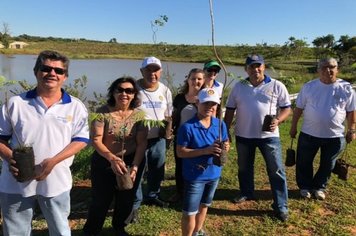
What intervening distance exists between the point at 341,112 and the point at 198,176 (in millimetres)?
2401

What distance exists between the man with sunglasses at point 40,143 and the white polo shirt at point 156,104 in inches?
51.6

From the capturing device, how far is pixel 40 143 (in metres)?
2.53

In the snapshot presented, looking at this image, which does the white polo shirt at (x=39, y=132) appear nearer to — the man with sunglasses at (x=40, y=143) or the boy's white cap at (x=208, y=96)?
the man with sunglasses at (x=40, y=143)

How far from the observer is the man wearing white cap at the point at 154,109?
3938 millimetres

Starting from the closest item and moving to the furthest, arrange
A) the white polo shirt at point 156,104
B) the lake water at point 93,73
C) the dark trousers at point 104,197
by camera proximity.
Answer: the dark trousers at point 104,197 < the white polo shirt at point 156,104 < the lake water at point 93,73

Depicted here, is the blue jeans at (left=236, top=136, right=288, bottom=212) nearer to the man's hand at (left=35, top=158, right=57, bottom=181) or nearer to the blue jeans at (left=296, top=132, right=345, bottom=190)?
the blue jeans at (left=296, top=132, right=345, bottom=190)

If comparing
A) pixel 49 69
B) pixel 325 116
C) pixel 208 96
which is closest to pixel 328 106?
pixel 325 116

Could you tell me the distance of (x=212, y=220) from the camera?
4289 mm

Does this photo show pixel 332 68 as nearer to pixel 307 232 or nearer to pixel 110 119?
pixel 307 232

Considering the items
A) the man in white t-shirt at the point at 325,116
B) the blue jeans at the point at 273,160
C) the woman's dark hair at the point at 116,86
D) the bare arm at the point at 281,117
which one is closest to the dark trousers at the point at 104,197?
the woman's dark hair at the point at 116,86

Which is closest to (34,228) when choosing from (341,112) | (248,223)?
(248,223)

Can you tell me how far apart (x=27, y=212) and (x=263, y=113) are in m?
2.68

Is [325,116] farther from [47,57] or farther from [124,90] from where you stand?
[47,57]

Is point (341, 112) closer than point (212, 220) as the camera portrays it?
No
